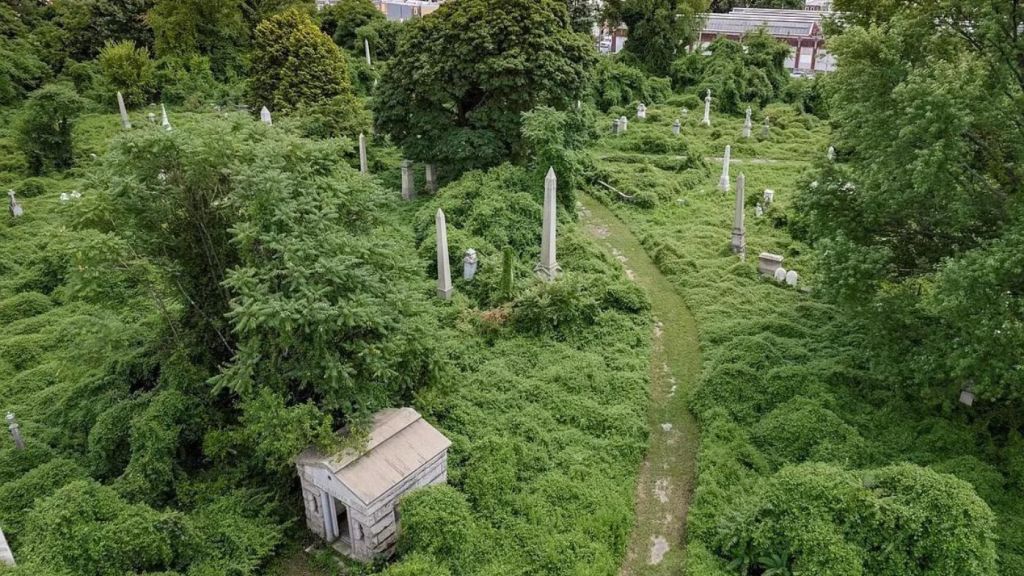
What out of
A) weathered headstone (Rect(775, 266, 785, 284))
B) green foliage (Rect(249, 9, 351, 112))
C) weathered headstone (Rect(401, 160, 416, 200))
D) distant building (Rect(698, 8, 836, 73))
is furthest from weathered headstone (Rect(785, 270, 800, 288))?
distant building (Rect(698, 8, 836, 73))

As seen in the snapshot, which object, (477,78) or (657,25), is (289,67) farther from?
(657,25)

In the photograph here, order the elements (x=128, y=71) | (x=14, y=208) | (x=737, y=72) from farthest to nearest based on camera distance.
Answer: (x=737, y=72) → (x=128, y=71) → (x=14, y=208)

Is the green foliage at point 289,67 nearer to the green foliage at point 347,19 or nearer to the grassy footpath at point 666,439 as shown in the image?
the grassy footpath at point 666,439

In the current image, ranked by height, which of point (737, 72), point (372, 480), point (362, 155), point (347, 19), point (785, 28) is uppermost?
point (347, 19)

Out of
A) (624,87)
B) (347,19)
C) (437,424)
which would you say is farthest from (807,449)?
(347,19)

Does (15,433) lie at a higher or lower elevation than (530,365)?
higher

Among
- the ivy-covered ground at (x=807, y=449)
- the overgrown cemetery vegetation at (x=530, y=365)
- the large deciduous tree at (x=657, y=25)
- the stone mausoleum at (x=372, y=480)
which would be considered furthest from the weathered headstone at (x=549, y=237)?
the large deciduous tree at (x=657, y=25)

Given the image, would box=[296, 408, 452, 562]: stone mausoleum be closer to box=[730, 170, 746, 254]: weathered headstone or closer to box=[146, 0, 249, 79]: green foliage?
box=[730, 170, 746, 254]: weathered headstone
